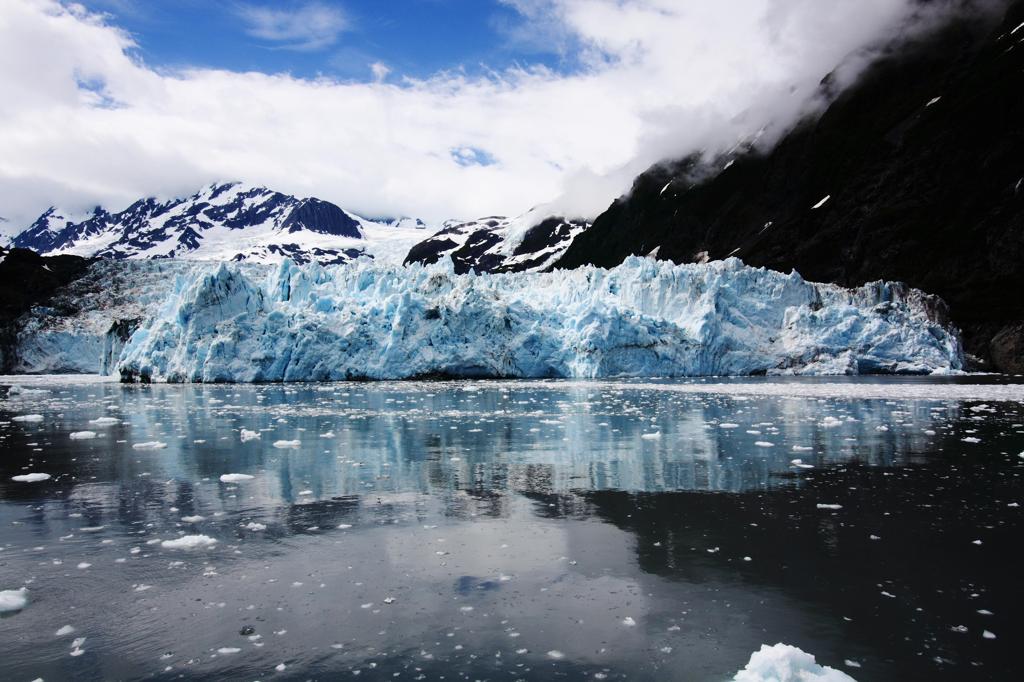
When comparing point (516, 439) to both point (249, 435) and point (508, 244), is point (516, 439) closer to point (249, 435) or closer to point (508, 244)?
point (249, 435)

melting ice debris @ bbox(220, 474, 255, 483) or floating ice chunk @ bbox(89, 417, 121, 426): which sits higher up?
floating ice chunk @ bbox(89, 417, 121, 426)

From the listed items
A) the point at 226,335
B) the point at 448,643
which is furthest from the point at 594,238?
the point at 448,643

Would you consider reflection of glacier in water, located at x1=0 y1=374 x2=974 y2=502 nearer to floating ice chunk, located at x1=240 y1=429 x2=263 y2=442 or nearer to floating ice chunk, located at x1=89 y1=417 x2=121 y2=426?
floating ice chunk, located at x1=240 y1=429 x2=263 y2=442

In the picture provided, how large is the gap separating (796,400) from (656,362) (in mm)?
18254

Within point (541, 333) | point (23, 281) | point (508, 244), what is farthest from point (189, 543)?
point (508, 244)

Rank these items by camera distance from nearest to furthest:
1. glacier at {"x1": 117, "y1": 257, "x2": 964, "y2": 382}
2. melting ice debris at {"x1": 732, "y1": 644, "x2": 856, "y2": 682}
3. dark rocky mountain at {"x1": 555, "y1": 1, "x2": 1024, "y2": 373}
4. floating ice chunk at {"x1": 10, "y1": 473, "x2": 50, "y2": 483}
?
1. melting ice debris at {"x1": 732, "y1": 644, "x2": 856, "y2": 682}
2. floating ice chunk at {"x1": 10, "y1": 473, "x2": 50, "y2": 483}
3. glacier at {"x1": 117, "y1": 257, "x2": 964, "y2": 382}
4. dark rocky mountain at {"x1": 555, "y1": 1, "x2": 1024, "y2": 373}

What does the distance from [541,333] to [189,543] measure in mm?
33110

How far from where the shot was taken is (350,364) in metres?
38.3

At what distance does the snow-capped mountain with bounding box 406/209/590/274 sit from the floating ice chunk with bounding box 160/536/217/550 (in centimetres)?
11638

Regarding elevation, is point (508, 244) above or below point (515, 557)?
above

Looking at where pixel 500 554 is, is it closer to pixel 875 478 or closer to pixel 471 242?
pixel 875 478

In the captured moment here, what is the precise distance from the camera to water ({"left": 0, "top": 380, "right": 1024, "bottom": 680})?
4.27 m

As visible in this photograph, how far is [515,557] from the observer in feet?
20.1

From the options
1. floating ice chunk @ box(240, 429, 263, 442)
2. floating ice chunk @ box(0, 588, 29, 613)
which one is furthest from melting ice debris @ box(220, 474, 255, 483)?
floating ice chunk @ box(0, 588, 29, 613)
